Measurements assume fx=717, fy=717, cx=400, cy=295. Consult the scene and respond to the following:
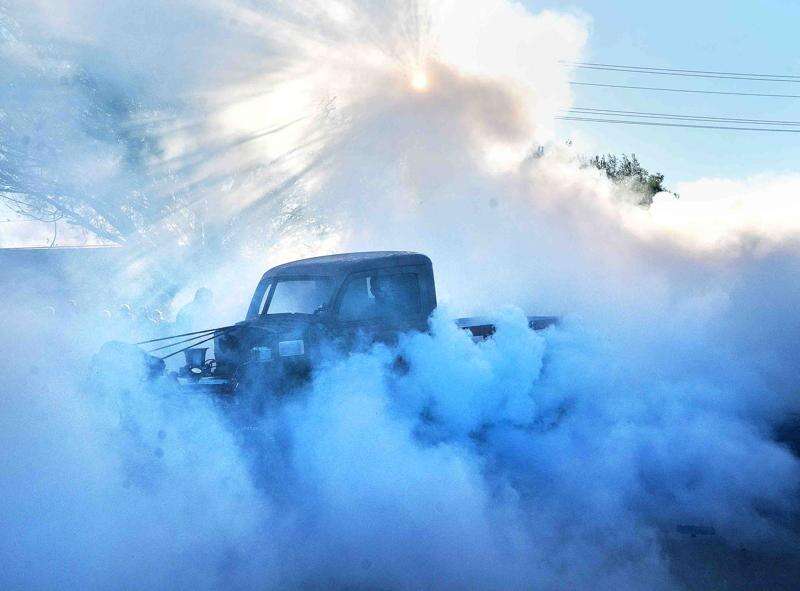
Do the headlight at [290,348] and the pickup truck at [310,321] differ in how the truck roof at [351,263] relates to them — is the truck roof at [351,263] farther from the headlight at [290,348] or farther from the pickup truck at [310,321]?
the headlight at [290,348]

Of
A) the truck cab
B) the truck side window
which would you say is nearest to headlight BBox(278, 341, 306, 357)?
the truck cab

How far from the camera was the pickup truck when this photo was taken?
7.00 meters

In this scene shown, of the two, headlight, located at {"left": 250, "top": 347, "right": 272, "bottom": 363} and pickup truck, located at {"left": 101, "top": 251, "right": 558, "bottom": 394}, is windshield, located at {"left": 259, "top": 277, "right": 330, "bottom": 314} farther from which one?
headlight, located at {"left": 250, "top": 347, "right": 272, "bottom": 363}

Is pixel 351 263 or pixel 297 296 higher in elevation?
pixel 351 263

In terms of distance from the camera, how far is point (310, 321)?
7.57 metres

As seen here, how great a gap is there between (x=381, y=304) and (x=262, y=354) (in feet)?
5.38

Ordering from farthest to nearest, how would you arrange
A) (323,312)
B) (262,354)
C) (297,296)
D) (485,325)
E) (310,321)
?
(485,325), (297,296), (323,312), (310,321), (262,354)

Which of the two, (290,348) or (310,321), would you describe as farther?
(310,321)

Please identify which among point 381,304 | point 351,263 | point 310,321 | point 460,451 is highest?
point 351,263

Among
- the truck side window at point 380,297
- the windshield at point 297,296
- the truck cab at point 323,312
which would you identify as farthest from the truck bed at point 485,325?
the windshield at point 297,296

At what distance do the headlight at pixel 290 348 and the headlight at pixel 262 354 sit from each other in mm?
107

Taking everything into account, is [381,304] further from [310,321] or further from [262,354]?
[262,354]

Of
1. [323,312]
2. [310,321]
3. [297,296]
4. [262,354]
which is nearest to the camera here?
[262,354]

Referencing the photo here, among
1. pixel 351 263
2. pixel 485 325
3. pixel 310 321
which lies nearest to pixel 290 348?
pixel 310 321
